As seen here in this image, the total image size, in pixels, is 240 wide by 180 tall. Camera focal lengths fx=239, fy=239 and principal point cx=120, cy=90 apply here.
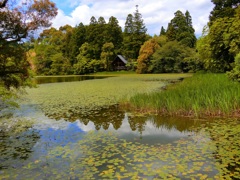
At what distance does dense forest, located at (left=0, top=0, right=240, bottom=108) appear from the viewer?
7.01 metres

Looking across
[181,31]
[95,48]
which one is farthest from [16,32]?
[95,48]

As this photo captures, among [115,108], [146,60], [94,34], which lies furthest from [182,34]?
[115,108]

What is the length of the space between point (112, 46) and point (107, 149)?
47696 millimetres

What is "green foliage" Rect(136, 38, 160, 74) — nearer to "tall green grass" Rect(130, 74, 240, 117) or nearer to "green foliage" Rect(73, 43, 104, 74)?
"green foliage" Rect(73, 43, 104, 74)

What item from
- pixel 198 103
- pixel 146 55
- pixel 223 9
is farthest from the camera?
pixel 146 55

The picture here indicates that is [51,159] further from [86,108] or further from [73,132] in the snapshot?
[86,108]

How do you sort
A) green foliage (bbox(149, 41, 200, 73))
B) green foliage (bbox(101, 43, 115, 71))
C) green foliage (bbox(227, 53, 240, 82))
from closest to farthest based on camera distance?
green foliage (bbox(227, 53, 240, 82)), green foliage (bbox(149, 41, 200, 73)), green foliage (bbox(101, 43, 115, 71))

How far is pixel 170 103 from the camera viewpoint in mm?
8953

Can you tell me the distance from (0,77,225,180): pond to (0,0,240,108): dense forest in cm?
245

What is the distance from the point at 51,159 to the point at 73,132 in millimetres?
2229

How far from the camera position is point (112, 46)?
51.9 m

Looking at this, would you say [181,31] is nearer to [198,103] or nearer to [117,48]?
[117,48]

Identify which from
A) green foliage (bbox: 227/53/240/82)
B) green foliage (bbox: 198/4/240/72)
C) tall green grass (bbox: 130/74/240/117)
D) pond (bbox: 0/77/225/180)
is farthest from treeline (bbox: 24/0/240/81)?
pond (bbox: 0/77/225/180)

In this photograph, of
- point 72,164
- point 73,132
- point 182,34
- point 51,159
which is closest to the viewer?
point 72,164
